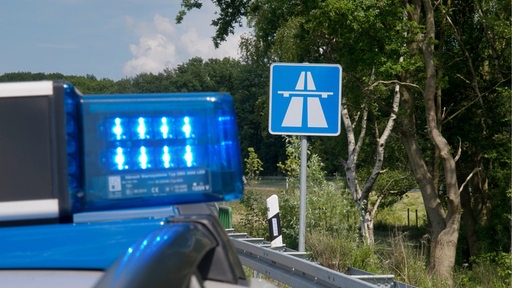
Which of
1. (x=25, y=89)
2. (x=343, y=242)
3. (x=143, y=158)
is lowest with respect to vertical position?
(x=343, y=242)

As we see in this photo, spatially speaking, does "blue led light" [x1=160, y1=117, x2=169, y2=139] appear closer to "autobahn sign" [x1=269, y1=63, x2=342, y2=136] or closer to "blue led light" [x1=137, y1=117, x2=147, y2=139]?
"blue led light" [x1=137, y1=117, x2=147, y2=139]

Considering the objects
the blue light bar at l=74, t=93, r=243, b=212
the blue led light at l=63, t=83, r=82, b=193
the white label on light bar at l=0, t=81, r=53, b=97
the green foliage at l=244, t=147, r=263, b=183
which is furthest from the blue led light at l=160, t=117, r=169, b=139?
the green foliage at l=244, t=147, r=263, b=183

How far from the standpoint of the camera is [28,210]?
2.36 metres

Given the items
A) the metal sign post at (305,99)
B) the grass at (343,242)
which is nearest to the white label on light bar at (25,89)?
the metal sign post at (305,99)

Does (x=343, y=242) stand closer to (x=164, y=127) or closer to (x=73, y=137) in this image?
(x=164, y=127)

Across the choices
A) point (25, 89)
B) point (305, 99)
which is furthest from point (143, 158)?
point (305, 99)

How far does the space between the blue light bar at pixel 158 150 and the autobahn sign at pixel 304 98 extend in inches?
286

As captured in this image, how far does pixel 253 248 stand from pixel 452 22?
18.0 metres

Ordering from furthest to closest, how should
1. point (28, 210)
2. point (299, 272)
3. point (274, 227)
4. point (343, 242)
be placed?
1. point (274, 227)
2. point (343, 242)
3. point (299, 272)
4. point (28, 210)

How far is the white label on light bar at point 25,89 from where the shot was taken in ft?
7.85

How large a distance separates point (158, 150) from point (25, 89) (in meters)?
0.51

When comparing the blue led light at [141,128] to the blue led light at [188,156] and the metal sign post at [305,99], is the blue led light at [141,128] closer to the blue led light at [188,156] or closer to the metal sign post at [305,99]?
the blue led light at [188,156]

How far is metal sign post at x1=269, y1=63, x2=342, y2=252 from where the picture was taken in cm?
1006

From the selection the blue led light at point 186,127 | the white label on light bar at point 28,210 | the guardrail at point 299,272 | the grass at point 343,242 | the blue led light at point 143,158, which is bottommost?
the grass at point 343,242
